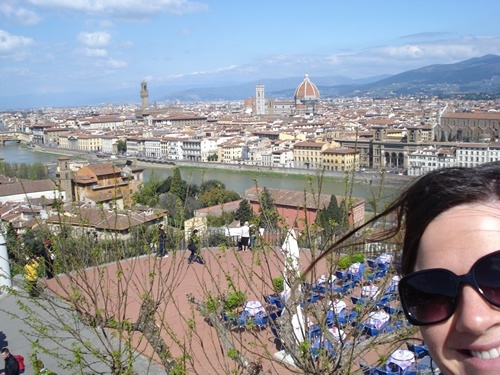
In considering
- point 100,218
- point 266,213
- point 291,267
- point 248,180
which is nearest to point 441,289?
point 291,267

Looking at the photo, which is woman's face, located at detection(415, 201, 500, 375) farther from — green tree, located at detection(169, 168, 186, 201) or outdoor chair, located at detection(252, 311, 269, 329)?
green tree, located at detection(169, 168, 186, 201)

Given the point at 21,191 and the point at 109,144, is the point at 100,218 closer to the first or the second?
the point at 21,191

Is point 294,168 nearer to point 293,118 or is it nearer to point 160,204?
point 160,204

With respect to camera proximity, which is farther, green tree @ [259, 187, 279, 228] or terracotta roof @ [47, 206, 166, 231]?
terracotta roof @ [47, 206, 166, 231]

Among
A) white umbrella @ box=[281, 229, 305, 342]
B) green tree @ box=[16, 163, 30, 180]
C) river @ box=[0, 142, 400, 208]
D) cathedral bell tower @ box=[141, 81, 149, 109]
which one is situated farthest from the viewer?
cathedral bell tower @ box=[141, 81, 149, 109]

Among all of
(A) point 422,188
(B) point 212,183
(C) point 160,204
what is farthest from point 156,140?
(A) point 422,188

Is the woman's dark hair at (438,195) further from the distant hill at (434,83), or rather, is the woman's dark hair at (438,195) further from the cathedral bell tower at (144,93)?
the distant hill at (434,83)

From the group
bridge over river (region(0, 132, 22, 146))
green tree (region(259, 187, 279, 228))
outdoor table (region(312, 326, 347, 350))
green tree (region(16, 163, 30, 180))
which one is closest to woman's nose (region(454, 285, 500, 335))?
outdoor table (region(312, 326, 347, 350))
